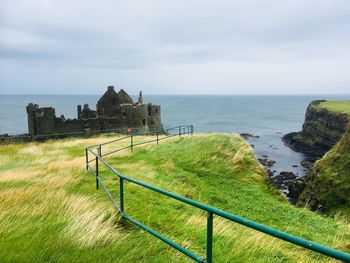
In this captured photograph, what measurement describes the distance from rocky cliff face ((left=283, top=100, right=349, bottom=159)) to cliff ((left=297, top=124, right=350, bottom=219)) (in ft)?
131

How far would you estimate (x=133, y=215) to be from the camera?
23.8ft

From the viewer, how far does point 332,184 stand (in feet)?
101

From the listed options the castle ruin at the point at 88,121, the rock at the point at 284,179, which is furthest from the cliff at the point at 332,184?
the castle ruin at the point at 88,121

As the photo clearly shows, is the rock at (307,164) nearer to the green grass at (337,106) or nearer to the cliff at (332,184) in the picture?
the cliff at (332,184)

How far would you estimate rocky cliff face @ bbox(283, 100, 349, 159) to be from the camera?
80.8 m

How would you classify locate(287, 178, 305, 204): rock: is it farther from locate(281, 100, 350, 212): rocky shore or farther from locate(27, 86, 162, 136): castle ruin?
locate(27, 86, 162, 136): castle ruin

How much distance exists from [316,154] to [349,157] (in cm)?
4399

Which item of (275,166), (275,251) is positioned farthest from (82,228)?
(275,166)

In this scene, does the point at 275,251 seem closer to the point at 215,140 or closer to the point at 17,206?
the point at 17,206

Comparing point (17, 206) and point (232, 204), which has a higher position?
point (17, 206)

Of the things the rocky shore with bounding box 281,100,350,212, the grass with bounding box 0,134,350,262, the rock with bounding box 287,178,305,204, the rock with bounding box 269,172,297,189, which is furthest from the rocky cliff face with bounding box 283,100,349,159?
the grass with bounding box 0,134,350,262

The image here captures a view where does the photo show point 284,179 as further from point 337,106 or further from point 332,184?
point 337,106

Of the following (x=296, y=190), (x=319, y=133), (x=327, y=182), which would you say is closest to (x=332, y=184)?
(x=327, y=182)

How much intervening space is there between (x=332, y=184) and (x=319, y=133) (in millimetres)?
63021
